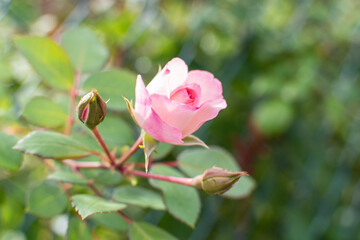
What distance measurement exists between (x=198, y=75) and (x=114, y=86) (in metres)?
0.18

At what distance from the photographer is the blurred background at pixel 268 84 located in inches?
43.7

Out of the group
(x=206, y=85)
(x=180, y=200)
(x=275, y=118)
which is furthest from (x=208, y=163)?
(x=275, y=118)

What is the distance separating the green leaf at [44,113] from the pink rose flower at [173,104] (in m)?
0.21

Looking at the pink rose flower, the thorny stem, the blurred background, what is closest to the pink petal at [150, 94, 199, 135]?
the pink rose flower

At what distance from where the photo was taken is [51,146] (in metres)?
0.41

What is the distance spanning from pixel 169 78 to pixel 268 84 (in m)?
0.88

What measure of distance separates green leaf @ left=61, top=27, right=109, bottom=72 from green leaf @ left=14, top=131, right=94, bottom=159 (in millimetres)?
177

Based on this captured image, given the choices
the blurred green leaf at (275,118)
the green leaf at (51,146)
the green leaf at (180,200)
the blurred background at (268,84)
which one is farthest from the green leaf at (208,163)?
the blurred green leaf at (275,118)

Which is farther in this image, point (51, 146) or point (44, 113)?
point (44, 113)

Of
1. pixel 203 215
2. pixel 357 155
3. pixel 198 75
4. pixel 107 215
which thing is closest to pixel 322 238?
pixel 357 155

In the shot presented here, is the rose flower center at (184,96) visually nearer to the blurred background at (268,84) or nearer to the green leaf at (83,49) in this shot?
the green leaf at (83,49)

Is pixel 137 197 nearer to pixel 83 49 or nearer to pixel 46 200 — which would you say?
pixel 46 200

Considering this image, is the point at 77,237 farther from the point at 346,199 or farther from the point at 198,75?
the point at 346,199

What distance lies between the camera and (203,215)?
3.68ft
